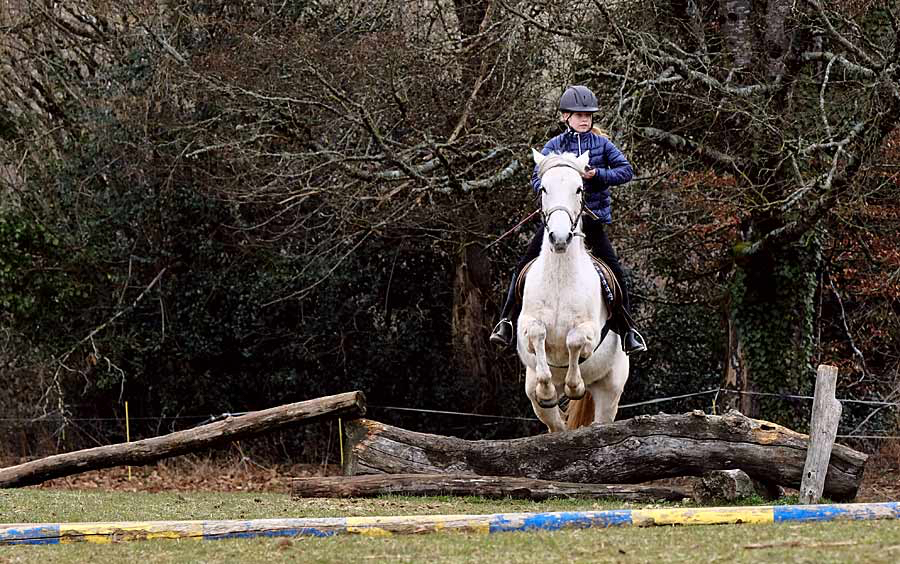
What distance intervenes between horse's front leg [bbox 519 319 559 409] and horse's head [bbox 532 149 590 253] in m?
0.65

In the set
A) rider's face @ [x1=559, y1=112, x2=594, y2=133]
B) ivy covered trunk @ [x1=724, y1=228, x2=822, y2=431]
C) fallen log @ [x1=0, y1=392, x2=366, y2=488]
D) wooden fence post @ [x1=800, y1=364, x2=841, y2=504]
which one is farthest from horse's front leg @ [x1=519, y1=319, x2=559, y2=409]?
ivy covered trunk @ [x1=724, y1=228, x2=822, y2=431]

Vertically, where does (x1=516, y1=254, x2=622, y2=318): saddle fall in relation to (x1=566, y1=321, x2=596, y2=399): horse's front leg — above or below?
above

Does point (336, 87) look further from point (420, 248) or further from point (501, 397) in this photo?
point (501, 397)

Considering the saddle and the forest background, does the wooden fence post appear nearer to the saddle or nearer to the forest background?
the saddle

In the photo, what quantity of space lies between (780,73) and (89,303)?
34.1 ft

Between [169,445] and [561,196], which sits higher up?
[561,196]

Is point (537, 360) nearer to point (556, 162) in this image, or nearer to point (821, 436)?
point (556, 162)

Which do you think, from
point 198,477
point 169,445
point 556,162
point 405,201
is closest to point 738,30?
point 405,201

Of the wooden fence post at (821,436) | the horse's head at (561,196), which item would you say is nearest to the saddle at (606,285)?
the horse's head at (561,196)

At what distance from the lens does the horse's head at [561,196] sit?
8219mm

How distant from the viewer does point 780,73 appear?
1502 cm

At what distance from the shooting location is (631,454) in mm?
9242

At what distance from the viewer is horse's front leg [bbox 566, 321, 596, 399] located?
8766mm

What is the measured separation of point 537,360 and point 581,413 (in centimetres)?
175
